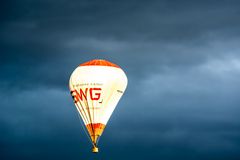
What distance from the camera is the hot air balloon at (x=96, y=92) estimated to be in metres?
103

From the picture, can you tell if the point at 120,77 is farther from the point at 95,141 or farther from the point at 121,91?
the point at 95,141

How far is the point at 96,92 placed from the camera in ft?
337

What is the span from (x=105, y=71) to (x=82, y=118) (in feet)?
20.4

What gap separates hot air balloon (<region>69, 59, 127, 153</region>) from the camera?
103 meters

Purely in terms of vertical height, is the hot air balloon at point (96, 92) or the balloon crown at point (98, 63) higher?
the balloon crown at point (98, 63)

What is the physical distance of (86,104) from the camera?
103062 mm

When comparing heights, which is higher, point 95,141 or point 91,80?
point 91,80

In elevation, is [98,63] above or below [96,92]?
above

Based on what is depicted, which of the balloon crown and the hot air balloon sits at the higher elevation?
the balloon crown

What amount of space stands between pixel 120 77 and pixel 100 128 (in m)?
6.40

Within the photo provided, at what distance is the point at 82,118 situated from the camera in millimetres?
104000

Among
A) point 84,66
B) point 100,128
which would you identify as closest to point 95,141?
point 100,128

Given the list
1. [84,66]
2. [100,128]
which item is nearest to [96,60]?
[84,66]

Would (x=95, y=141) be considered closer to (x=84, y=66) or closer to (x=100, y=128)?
(x=100, y=128)
